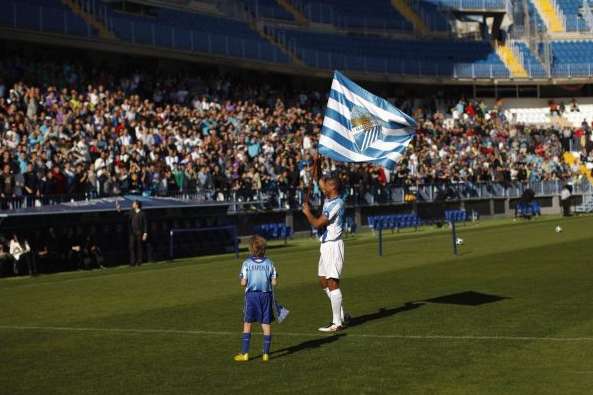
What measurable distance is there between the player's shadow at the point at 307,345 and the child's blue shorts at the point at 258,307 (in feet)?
2.05

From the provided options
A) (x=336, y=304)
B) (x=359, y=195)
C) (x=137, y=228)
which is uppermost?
(x=359, y=195)

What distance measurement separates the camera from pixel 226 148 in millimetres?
44938

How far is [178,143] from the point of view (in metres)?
42.7

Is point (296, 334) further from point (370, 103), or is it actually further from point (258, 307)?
point (370, 103)

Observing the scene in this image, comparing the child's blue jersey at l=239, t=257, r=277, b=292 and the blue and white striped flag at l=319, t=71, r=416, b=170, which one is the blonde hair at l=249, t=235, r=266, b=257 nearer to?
the child's blue jersey at l=239, t=257, r=277, b=292

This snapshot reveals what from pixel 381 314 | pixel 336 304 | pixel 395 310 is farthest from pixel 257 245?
pixel 395 310

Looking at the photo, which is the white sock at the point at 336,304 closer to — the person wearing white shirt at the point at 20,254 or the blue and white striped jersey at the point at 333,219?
the blue and white striped jersey at the point at 333,219


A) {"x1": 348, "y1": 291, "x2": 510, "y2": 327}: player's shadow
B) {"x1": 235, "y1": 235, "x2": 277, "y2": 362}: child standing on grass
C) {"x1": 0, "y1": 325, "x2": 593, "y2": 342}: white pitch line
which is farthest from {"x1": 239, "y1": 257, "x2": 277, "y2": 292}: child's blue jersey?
{"x1": 348, "y1": 291, "x2": 510, "y2": 327}: player's shadow

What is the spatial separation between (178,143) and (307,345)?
2755 cm

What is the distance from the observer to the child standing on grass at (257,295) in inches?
576

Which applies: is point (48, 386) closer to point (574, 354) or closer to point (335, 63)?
point (574, 354)

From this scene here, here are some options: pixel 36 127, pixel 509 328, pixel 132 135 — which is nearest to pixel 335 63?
pixel 132 135

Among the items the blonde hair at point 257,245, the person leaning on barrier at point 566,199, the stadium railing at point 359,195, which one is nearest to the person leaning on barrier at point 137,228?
the stadium railing at point 359,195

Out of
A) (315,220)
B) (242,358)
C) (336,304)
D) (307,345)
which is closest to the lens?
(242,358)
